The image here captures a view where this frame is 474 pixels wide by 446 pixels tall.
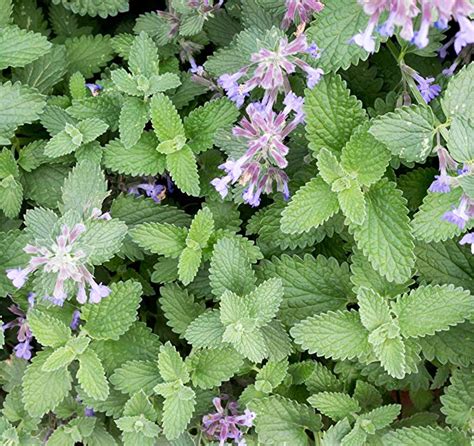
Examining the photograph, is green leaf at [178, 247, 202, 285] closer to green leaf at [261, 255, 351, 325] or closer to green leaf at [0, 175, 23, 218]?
green leaf at [261, 255, 351, 325]

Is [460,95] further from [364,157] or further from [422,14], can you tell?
[422,14]

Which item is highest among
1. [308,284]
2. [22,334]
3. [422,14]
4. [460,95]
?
[422,14]

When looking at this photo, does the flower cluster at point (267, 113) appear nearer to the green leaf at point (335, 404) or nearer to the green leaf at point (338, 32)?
the green leaf at point (338, 32)

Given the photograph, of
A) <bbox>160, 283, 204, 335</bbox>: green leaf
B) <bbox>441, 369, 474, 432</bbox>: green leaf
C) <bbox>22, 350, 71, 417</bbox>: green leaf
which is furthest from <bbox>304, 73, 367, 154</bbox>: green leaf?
<bbox>22, 350, 71, 417</bbox>: green leaf

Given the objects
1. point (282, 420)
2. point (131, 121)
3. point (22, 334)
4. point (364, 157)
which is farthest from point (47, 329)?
point (364, 157)

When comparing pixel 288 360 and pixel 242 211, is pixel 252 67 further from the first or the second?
pixel 288 360

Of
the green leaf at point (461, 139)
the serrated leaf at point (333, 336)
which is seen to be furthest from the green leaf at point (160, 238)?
the green leaf at point (461, 139)

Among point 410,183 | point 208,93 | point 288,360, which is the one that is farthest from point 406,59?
point 288,360
